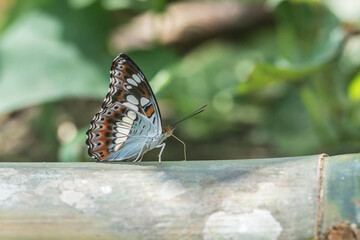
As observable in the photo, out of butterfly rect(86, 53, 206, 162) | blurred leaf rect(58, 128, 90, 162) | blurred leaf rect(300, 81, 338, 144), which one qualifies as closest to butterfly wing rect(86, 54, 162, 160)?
butterfly rect(86, 53, 206, 162)

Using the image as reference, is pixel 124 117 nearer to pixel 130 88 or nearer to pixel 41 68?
pixel 130 88

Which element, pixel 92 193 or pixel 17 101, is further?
pixel 17 101

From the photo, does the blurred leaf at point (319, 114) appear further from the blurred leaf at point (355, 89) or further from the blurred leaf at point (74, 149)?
the blurred leaf at point (74, 149)

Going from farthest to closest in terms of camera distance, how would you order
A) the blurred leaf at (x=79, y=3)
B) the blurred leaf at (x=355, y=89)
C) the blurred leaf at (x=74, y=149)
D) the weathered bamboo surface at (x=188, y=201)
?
the blurred leaf at (x=79, y=3) → the blurred leaf at (x=355, y=89) → the blurred leaf at (x=74, y=149) → the weathered bamboo surface at (x=188, y=201)

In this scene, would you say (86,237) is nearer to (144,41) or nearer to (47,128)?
(47,128)

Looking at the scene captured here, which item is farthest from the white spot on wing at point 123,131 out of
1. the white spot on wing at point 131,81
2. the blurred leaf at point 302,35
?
the blurred leaf at point 302,35

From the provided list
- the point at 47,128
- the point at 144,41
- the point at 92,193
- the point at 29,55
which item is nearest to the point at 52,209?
the point at 92,193
